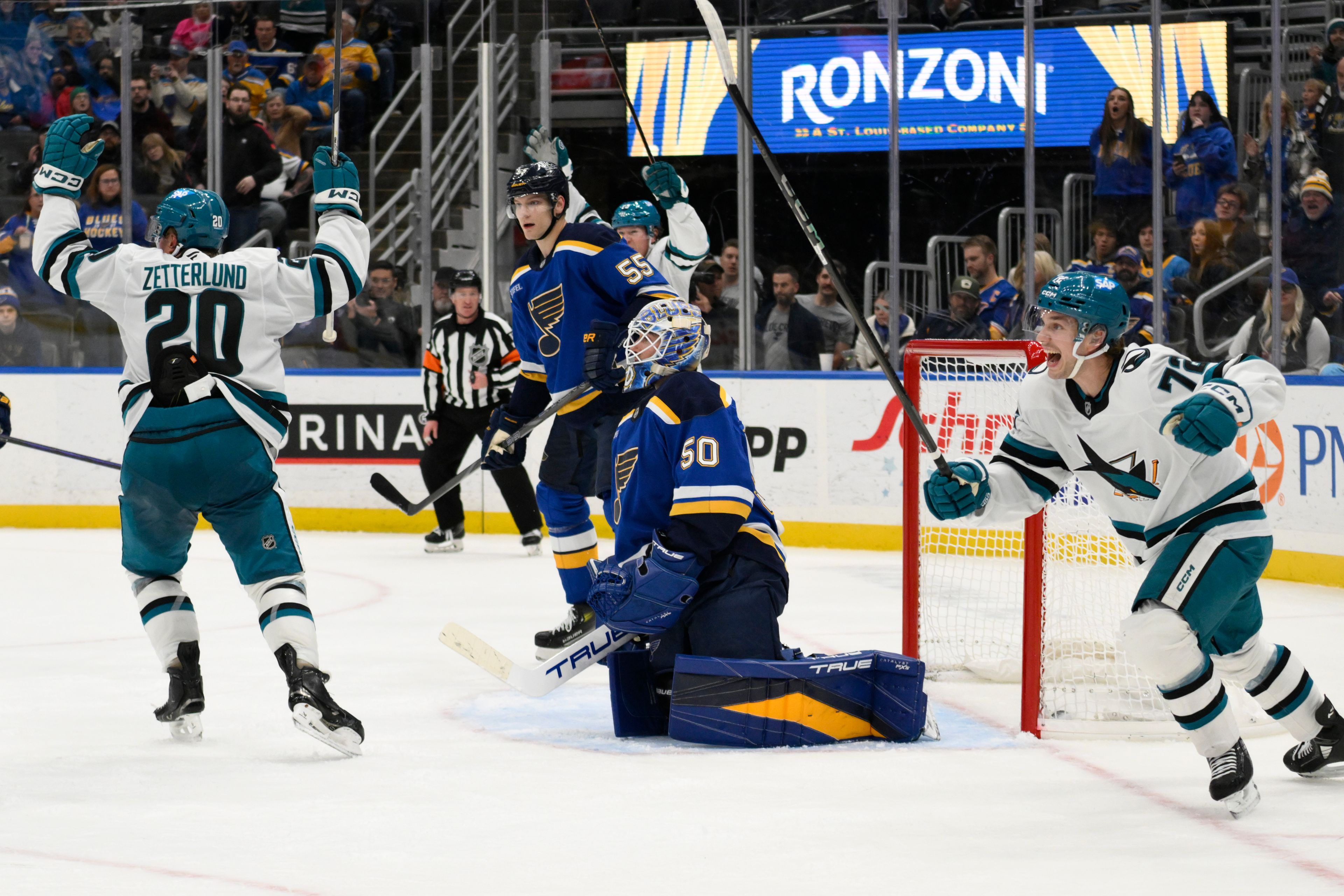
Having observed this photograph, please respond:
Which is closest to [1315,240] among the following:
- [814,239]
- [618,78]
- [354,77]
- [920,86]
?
[920,86]

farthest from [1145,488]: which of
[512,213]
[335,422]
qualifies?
[335,422]

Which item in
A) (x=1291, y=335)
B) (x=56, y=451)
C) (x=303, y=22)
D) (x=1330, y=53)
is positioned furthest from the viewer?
(x=303, y=22)

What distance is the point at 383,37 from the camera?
9.32 m

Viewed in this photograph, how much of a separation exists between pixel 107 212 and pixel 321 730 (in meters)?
6.57

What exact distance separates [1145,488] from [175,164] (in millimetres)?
7283

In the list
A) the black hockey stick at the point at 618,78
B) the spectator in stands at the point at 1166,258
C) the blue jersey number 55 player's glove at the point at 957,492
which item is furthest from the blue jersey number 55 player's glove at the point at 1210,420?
the spectator in stands at the point at 1166,258

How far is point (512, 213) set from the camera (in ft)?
15.9

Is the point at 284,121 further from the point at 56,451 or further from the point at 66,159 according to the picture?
the point at 66,159

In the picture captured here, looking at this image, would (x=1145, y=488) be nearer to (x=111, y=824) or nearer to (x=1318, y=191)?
(x=111, y=824)

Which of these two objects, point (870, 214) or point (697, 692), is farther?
point (870, 214)

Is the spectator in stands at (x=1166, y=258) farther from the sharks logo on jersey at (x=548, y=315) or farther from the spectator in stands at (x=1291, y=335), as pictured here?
the sharks logo on jersey at (x=548, y=315)

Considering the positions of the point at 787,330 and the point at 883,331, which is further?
the point at 787,330

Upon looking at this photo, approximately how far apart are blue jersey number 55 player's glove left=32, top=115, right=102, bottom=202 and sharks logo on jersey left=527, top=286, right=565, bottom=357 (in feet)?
4.42

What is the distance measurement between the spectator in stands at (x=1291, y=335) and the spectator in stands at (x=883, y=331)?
5.17ft
